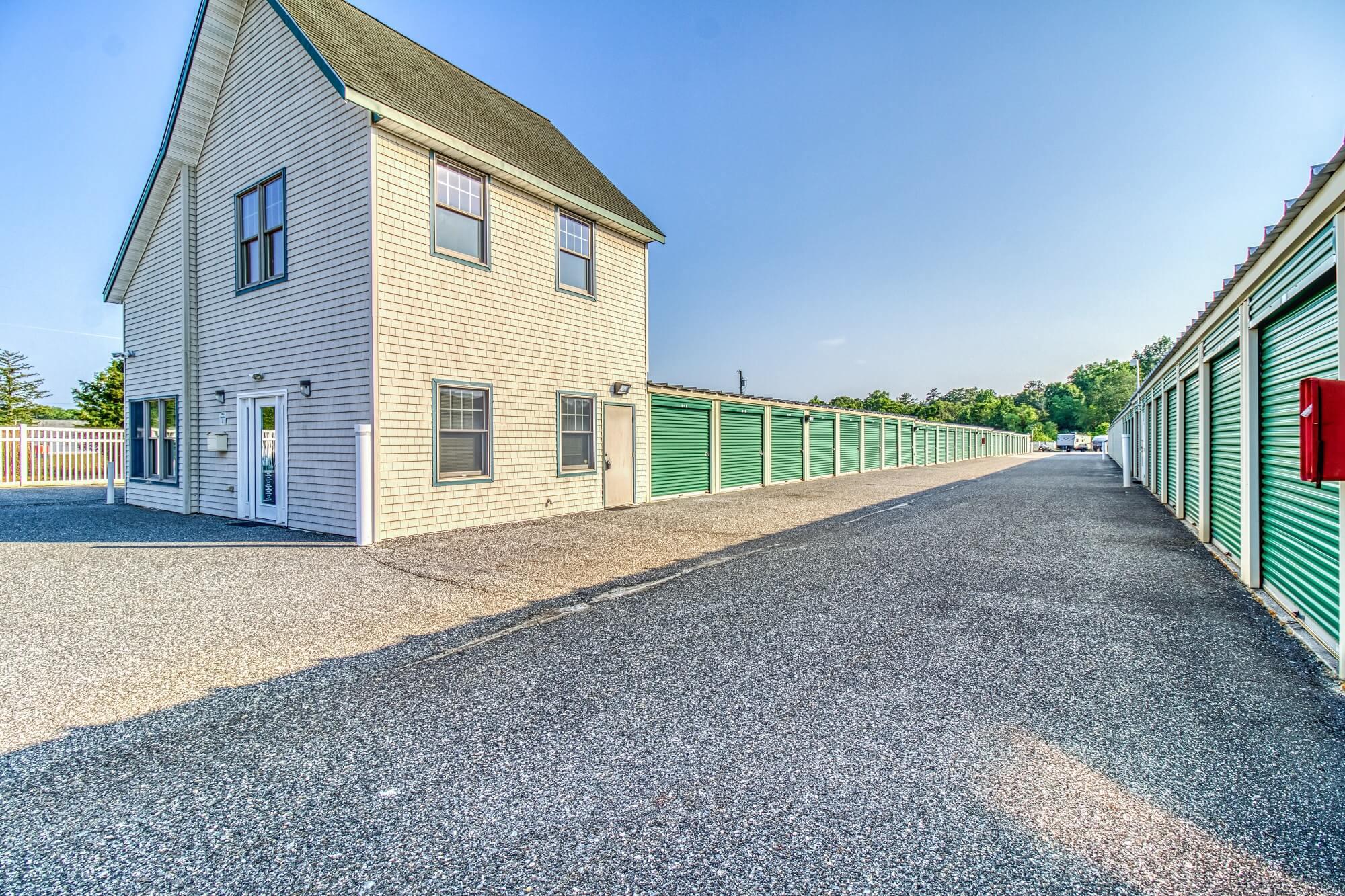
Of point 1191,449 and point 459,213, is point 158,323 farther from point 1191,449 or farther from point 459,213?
point 1191,449

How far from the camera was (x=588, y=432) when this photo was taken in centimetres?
1242

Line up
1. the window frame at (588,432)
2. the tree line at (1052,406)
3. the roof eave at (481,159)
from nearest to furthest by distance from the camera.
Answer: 1. the roof eave at (481,159)
2. the window frame at (588,432)
3. the tree line at (1052,406)

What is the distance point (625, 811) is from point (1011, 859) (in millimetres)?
1430

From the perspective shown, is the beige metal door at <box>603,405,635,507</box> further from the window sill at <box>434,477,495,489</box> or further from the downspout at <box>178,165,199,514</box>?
the downspout at <box>178,165,199,514</box>

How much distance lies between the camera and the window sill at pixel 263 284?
9.83 meters

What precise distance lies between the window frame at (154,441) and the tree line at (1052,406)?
85.9m

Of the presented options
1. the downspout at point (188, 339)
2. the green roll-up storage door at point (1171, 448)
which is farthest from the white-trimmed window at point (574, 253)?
the green roll-up storage door at point (1171, 448)

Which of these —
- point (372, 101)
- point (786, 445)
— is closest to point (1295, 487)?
point (372, 101)

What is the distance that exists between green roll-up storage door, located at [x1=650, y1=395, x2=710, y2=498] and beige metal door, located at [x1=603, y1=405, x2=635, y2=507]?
93cm

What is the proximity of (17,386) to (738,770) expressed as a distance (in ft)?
174

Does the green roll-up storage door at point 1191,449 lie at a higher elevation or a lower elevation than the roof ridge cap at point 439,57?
lower

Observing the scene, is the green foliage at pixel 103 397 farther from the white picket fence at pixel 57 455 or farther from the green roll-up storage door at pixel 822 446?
the green roll-up storage door at pixel 822 446

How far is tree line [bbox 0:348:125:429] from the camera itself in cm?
3195

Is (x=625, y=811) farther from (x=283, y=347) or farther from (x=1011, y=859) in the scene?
(x=283, y=347)
